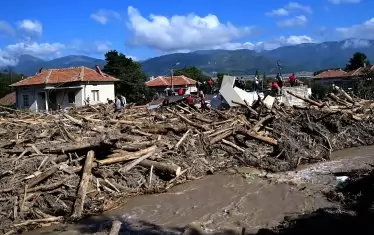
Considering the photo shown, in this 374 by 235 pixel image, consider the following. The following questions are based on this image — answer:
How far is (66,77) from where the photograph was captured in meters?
44.8

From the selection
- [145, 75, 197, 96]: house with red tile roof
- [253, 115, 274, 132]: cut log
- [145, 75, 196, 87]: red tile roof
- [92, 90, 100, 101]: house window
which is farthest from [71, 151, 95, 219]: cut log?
[145, 75, 196, 87]: red tile roof

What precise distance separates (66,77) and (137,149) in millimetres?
35327

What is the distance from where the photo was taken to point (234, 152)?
1291cm

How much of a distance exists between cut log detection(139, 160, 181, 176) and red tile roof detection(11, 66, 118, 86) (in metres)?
33.6

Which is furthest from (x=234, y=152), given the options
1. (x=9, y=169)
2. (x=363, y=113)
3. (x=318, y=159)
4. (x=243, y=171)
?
(x=363, y=113)

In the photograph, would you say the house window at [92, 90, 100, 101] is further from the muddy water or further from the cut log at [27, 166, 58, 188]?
the cut log at [27, 166, 58, 188]

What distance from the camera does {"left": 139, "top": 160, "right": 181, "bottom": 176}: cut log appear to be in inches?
417

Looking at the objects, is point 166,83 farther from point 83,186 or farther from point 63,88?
point 83,186

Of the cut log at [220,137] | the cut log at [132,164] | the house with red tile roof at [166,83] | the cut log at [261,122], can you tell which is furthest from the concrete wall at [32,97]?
the cut log at [132,164]

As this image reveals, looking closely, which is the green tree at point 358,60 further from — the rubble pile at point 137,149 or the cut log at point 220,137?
the cut log at point 220,137

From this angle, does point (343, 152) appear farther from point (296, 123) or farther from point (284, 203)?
point (284, 203)

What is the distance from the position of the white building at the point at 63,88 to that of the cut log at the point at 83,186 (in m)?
33.0

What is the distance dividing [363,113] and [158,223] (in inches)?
476

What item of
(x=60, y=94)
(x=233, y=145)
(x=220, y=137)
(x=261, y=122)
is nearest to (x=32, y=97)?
(x=60, y=94)
